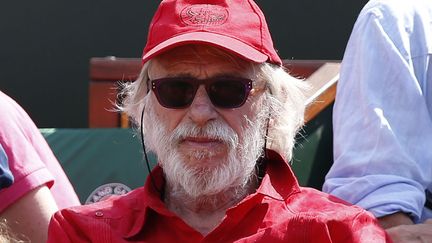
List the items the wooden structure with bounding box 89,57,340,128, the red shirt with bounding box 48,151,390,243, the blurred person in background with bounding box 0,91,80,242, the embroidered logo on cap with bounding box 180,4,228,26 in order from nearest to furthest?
the red shirt with bounding box 48,151,390,243 → the embroidered logo on cap with bounding box 180,4,228,26 → the blurred person in background with bounding box 0,91,80,242 → the wooden structure with bounding box 89,57,340,128

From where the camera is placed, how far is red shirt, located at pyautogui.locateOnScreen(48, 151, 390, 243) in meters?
2.48

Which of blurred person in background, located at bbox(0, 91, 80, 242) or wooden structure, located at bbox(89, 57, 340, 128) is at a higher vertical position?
blurred person in background, located at bbox(0, 91, 80, 242)

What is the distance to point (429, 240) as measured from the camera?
2.50m

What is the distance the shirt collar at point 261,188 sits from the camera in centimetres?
256

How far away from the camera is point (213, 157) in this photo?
2.57 metres

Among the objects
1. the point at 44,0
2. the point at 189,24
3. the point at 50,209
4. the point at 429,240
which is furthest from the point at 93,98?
the point at 429,240

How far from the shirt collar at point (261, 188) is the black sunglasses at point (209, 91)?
230 mm

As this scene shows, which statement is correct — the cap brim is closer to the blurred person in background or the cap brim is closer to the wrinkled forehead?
the wrinkled forehead

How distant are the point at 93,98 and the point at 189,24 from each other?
1886mm

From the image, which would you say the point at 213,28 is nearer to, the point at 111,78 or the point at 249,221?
the point at 249,221

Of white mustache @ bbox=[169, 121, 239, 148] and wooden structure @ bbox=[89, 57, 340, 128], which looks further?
wooden structure @ bbox=[89, 57, 340, 128]

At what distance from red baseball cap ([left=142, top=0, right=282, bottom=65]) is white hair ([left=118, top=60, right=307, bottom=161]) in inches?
1.7

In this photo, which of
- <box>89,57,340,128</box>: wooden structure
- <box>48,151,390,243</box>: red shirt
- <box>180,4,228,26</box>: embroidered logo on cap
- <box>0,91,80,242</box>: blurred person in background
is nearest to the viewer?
<box>48,151,390,243</box>: red shirt

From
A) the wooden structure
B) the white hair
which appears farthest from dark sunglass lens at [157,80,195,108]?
the wooden structure
